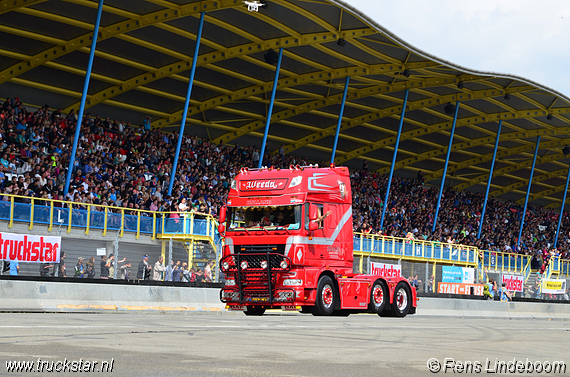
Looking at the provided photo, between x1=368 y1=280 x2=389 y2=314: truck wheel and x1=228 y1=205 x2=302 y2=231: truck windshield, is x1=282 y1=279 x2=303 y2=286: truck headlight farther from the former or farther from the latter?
x1=368 y1=280 x2=389 y2=314: truck wheel

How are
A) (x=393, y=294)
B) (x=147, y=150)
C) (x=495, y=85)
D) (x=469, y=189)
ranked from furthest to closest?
(x=469, y=189) < (x=495, y=85) < (x=147, y=150) < (x=393, y=294)

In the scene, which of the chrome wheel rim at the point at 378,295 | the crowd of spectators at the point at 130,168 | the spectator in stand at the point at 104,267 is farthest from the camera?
the crowd of spectators at the point at 130,168

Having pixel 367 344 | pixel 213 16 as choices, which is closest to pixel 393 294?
pixel 367 344

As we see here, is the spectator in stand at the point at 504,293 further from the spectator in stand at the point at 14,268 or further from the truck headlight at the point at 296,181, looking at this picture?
the spectator in stand at the point at 14,268

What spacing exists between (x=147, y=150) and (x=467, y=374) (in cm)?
3054

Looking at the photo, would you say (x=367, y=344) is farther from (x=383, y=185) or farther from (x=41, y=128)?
(x=383, y=185)

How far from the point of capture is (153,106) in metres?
43.3

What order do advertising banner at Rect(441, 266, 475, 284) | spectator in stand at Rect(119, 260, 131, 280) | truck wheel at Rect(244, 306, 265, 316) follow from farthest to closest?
advertising banner at Rect(441, 266, 475, 284) → spectator in stand at Rect(119, 260, 131, 280) → truck wheel at Rect(244, 306, 265, 316)

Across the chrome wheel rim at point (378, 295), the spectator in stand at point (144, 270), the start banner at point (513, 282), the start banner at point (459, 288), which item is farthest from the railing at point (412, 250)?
the chrome wheel rim at point (378, 295)

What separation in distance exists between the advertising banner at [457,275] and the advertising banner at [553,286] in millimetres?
5935

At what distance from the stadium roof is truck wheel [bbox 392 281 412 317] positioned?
45.4ft

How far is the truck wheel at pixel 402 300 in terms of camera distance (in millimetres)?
20641

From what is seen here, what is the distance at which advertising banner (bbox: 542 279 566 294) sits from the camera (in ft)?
140
